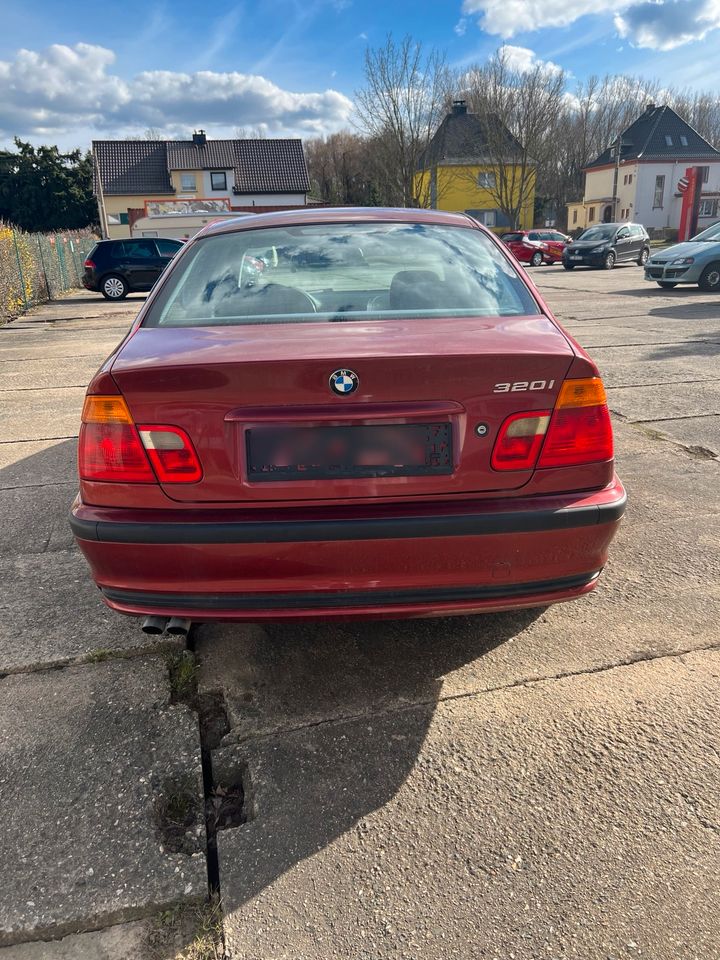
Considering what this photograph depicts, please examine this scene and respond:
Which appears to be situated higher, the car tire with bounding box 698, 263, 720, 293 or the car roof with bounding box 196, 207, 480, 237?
the car roof with bounding box 196, 207, 480, 237

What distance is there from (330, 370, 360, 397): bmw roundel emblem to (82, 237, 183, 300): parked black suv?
17.6 metres

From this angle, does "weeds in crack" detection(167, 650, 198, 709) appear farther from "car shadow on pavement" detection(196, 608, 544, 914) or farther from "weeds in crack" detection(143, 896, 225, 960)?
"weeds in crack" detection(143, 896, 225, 960)

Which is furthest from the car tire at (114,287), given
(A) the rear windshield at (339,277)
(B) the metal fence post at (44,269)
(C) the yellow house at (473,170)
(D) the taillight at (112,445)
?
(C) the yellow house at (473,170)

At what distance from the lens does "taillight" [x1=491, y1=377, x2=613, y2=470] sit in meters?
2.07

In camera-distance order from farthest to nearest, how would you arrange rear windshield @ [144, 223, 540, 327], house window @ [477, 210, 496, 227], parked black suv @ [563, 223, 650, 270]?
house window @ [477, 210, 496, 227] < parked black suv @ [563, 223, 650, 270] < rear windshield @ [144, 223, 540, 327]

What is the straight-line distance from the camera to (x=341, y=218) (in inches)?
126

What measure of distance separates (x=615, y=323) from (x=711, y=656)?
9.73 metres

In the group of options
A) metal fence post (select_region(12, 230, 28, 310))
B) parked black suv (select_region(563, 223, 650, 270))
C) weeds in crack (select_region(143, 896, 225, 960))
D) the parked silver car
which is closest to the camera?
weeds in crack (select_region(143, 896, 225, 960))

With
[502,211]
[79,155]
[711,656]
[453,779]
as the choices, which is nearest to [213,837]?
[453,779]

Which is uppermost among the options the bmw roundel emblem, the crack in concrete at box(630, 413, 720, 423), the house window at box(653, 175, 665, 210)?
the house window at box(653, 175, 665, 210)

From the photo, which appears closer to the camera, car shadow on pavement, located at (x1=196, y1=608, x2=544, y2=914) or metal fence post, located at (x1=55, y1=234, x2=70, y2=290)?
car shadow on pavement, located at (x1=196, y1=608, x2=544, y2=914)

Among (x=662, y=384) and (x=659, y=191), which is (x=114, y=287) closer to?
(x=662, y=384)

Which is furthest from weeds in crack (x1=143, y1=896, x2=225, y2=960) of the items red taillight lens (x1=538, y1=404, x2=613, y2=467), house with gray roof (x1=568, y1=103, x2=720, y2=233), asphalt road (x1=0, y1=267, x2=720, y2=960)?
house with gray roof (x1=568, y1=103, x2=720, y2=233)

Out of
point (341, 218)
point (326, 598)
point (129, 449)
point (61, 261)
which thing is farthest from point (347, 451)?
point (61, 261)
